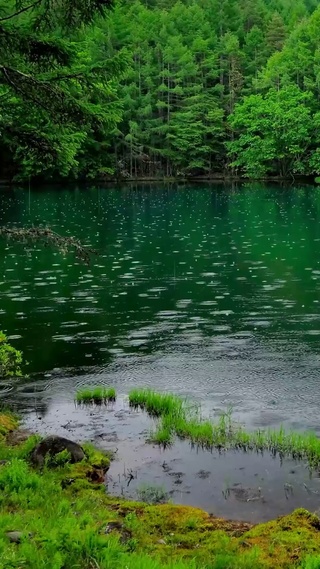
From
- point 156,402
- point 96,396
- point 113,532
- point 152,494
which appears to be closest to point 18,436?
point 96,396

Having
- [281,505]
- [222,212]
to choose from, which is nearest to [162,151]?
[222,212]

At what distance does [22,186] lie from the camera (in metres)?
85.4

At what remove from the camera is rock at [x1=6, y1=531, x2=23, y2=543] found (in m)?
5.85

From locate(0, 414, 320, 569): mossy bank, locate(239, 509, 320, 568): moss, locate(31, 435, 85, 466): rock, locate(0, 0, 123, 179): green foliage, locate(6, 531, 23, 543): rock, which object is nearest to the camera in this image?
locate(0, 414, 320, 569): mossy bank

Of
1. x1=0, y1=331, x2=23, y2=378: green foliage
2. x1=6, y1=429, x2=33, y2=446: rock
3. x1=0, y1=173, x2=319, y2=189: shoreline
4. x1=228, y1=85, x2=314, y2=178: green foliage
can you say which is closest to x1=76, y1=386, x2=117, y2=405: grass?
x1=0, y1=331, x2=23, y2=378: green foliage

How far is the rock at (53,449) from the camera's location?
927cm

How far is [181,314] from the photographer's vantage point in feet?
67.7

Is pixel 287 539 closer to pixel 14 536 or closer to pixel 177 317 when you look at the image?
pixel 14 536

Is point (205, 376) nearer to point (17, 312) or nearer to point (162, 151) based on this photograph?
point (17, 312)

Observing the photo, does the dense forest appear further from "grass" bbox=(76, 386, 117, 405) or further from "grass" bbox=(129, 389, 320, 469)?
"grass" bbox=(129, 389, 320, 469)

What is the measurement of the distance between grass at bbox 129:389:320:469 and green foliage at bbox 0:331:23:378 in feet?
10.3

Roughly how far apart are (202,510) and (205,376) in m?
6.66

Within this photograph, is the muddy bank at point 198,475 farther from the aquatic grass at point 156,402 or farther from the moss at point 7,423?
the aquatic grass at point 156,402

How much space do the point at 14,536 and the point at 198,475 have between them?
14.5 feet
